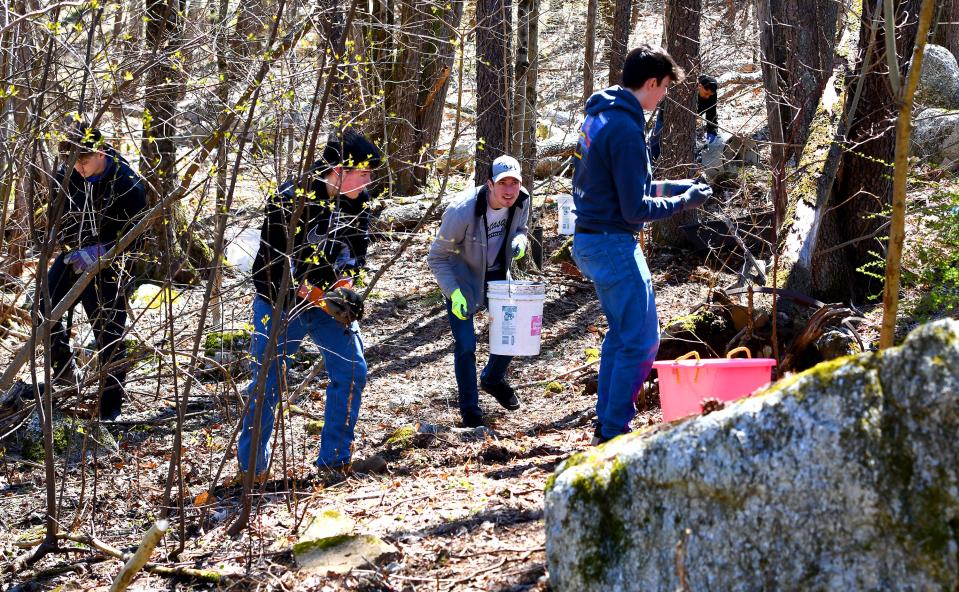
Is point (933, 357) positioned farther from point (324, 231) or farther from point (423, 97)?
point (423, 97)

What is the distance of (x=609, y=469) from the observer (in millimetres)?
2691

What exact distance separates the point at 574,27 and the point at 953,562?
19.3m

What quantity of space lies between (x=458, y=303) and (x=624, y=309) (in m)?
1.53

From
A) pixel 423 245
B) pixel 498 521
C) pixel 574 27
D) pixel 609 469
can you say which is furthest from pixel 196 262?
pixel 574 27

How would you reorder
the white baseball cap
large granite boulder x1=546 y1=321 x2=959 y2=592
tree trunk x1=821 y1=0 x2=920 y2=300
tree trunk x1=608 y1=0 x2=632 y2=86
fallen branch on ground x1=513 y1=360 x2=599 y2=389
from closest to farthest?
1. large granite boulder x1=546 y1=321 x2=959 y2=592
2. the white baseball cap
3. tree trunk x1=821 y1=0 x2=920 y2=300
4. fallen branch on ground x1=513 y1=360 x2=599 y2=389
5. tree trunk x1=608 y1=0 x2=632 y2=86

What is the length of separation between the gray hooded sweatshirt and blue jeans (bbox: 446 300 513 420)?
14cm

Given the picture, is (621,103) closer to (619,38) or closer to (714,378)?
(714,378)

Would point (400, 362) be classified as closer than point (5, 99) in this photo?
No

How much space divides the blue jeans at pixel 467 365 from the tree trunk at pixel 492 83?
2.81 metres

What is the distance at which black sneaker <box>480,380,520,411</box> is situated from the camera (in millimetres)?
6605

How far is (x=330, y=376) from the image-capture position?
527 cm

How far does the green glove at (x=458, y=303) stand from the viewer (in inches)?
232

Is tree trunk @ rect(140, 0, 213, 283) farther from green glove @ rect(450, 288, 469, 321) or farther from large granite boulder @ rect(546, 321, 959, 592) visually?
large granite boulder @ rect(546, 321, 959, 592)

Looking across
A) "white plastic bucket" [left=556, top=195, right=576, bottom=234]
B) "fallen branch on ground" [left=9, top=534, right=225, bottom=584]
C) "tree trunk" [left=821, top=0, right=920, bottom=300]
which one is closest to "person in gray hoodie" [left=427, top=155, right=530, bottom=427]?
"tree trunk" [left=821, top=0, right=920, bottom=300]
